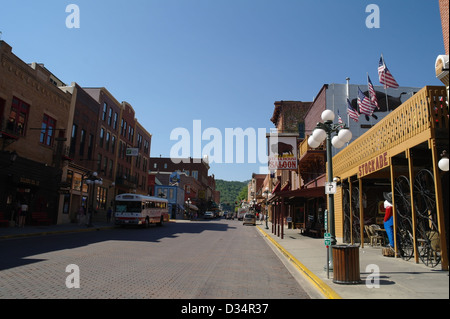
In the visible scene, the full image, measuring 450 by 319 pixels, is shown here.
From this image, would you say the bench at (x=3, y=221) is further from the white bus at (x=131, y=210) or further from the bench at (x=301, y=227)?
the bench at (x=301, y=227)

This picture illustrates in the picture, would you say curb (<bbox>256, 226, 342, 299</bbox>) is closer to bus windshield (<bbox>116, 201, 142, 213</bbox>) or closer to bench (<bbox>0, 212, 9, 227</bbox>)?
bench (<bbox>0, 212, 9, 227</bbox>)

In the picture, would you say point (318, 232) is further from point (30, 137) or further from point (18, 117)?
point (18, 117)

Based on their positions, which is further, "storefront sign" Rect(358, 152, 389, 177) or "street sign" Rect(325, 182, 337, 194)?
"storefront sign" Rect(358, 152, 389, 177)

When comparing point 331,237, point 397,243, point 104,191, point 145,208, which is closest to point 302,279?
point 331,237

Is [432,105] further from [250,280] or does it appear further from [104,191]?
[104,191]

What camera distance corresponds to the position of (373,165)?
13188 mm

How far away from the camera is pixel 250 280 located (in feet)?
27.1

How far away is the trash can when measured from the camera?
7434 mm

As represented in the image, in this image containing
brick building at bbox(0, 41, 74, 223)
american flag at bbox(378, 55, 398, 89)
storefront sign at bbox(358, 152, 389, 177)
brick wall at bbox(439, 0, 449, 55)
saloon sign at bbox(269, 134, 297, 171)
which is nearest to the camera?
brick wall at bbox(439, 0, 449, 55)

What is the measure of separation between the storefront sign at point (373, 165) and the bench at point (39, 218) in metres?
22.3

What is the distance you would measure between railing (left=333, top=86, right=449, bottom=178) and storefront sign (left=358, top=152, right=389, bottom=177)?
234 mm

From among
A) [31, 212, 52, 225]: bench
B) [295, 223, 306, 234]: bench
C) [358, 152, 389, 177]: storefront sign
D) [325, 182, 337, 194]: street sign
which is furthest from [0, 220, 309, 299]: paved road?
[295, 223, 306, 234]: bench

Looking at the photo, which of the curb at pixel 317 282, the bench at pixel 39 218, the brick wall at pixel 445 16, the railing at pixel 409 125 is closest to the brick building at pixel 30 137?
the bench at pixel 39 218
